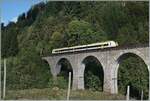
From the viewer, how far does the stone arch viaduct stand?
26636 mm

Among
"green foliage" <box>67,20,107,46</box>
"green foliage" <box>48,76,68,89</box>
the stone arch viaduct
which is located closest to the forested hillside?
"green foliage" <box>67,20,107,46</box>

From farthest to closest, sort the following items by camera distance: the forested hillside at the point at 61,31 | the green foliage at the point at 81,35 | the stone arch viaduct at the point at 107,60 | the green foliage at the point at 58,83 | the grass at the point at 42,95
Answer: the green foliage at the point at 81,35, the forested hillside at the point at 61,31, the green foliage at the point at 58,83, the stone arch viaduct at the point at 107,60, the grass at the point at 42,95

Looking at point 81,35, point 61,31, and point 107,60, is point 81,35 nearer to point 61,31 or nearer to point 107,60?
point 61,31

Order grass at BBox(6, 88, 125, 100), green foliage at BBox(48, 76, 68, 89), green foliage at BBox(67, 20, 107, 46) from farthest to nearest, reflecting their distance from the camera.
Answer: green foliage at BBox(67, 20, 107, 46) < green foliage at BBox(48, 76, 68, 89) < grass at BBox(6, 88, 125, 100)

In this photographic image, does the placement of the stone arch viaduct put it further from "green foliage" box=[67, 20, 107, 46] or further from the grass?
the grass

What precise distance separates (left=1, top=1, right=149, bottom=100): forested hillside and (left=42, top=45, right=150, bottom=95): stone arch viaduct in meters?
1.04

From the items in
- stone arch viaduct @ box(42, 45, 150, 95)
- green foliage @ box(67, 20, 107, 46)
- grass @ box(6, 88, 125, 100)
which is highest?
green foliage @ box(67, 20, 107, 46)

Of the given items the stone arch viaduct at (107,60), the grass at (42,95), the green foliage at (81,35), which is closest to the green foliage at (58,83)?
the stone arch viaduct at (107,60)

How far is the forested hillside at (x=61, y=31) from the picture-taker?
30.3m

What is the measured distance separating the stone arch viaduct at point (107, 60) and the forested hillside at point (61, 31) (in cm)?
104

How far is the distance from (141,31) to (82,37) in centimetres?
660

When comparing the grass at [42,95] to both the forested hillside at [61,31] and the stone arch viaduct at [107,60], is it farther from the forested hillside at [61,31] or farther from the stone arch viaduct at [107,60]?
the stone arch viaduct at [107,60]

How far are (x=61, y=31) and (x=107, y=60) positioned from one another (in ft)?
52.5

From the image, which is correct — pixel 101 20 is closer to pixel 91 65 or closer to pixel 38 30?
pixel 38 30
